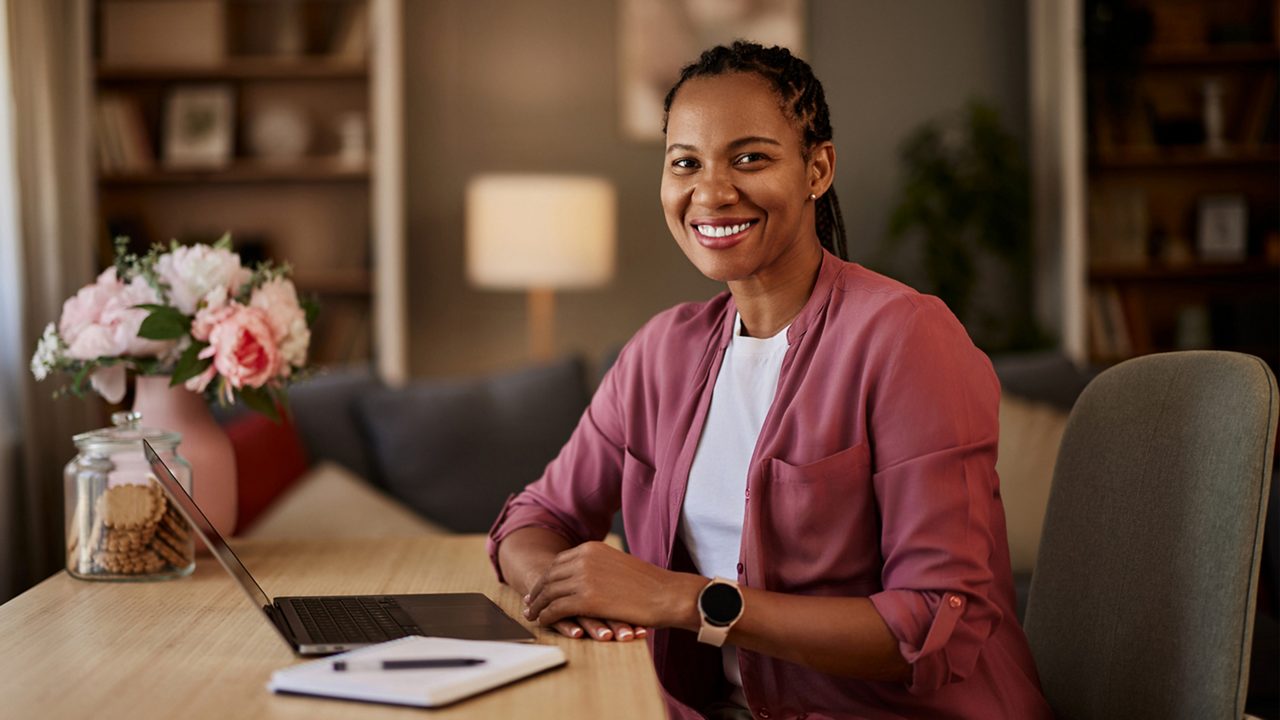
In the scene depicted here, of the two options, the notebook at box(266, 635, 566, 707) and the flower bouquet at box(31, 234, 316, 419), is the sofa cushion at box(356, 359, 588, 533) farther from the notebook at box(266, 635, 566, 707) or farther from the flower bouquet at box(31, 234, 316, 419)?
the notebook at box(266, 635, 566, 707)

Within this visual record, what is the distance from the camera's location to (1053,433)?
3.08 m

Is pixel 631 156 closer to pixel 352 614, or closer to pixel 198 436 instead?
pixel 198 436

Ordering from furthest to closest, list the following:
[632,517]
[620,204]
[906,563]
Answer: [620,204]
[632,517]
[906,563]

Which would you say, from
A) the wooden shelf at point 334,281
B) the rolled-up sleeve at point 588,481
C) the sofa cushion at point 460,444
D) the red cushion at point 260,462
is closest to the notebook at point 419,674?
the rolled-up sleeve at point 588,481

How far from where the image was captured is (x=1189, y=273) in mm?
4848

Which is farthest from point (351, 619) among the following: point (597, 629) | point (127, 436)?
point (127, 436)

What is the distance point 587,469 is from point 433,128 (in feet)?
11.4

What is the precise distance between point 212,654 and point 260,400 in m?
0.62

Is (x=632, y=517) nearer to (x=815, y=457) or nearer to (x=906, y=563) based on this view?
(x=815, y=457)

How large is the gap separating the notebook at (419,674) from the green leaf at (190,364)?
2.17 feet

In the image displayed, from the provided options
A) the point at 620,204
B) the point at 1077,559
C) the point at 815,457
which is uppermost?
the point at 620,204

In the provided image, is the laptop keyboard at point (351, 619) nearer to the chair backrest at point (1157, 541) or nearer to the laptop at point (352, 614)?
the laptop at point (352, 614)

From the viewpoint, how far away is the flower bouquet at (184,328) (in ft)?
5.60

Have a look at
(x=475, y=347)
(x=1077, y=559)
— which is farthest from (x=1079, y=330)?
(x=1077, y=559)
